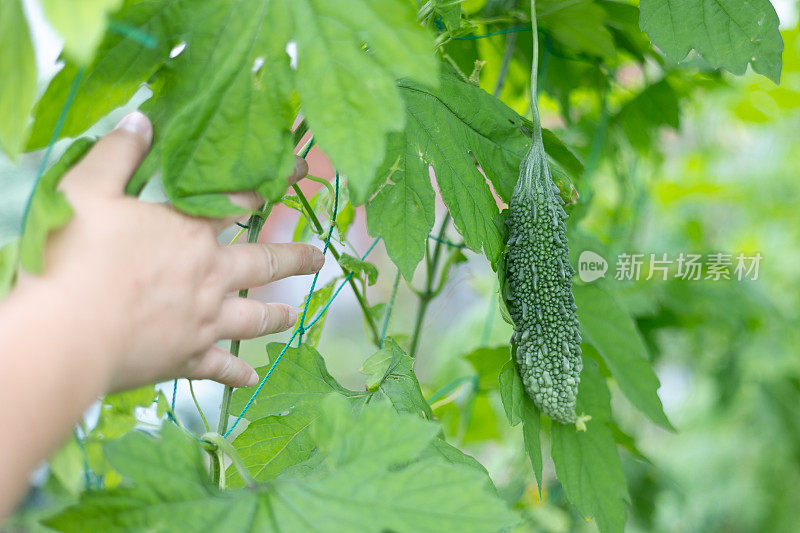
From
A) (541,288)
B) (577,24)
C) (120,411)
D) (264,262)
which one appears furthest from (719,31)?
(120,411)

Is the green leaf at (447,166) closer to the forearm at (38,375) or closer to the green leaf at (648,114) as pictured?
the forearm at (38,375)

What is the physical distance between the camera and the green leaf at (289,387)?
773 millimetres

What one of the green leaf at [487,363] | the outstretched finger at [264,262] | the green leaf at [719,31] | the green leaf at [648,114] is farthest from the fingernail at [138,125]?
the green leaf at [648,114]

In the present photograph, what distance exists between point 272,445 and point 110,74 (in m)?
0.41

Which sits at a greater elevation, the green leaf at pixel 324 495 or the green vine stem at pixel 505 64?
the green vine stem at pixel 505 64

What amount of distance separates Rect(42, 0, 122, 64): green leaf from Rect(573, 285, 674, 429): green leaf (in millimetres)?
703

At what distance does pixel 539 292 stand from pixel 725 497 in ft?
8.41

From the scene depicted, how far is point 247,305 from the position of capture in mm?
609

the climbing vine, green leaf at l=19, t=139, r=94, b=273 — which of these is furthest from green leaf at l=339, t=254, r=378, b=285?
green leaf at l=19, t=139, r=94, b=273

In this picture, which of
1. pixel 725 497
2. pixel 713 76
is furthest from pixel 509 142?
pixel 725 497

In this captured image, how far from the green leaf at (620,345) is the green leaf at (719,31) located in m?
0.33

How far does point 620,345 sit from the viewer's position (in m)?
0.95

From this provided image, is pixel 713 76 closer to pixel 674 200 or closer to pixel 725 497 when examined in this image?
pixel 674 200
